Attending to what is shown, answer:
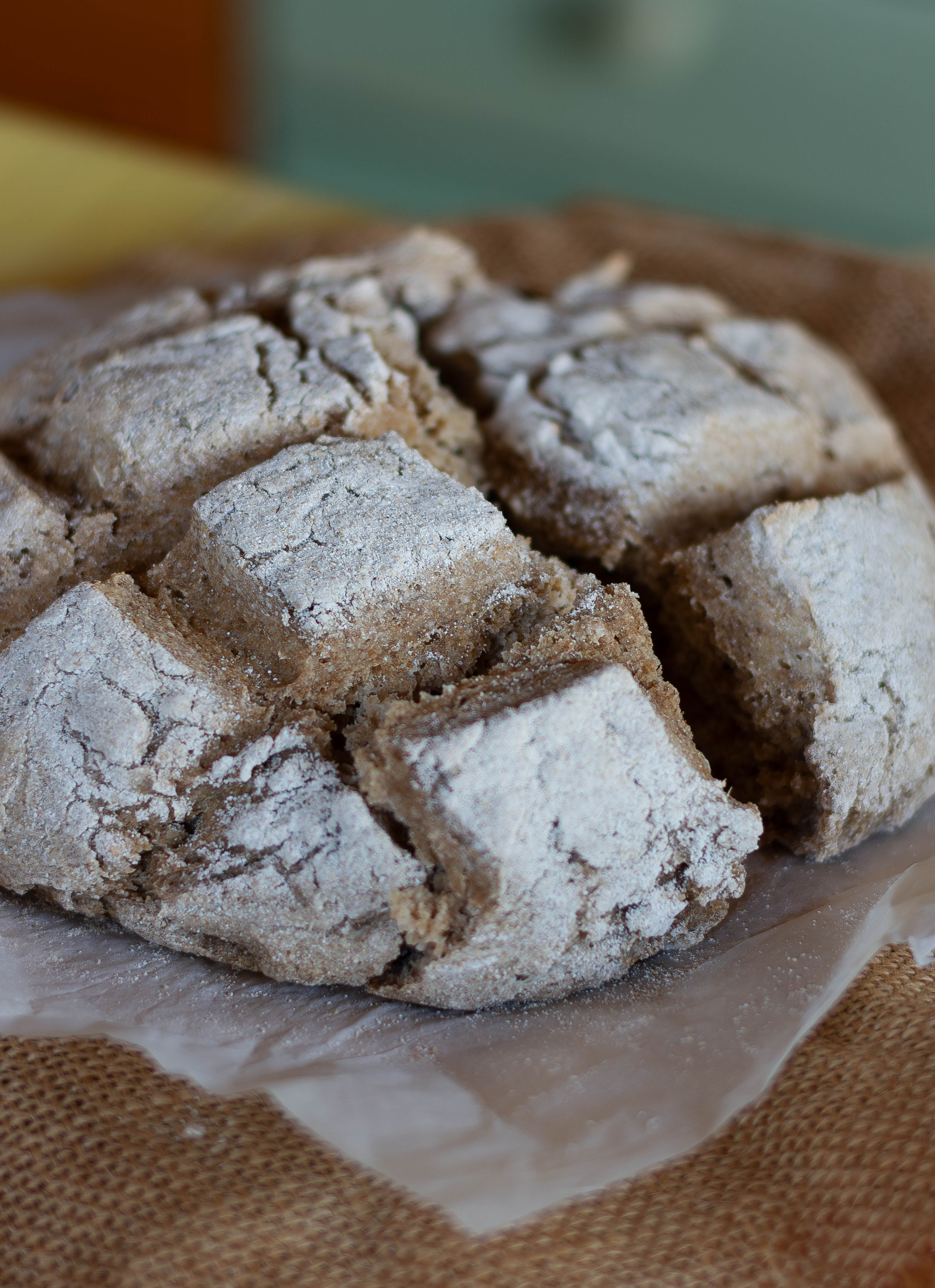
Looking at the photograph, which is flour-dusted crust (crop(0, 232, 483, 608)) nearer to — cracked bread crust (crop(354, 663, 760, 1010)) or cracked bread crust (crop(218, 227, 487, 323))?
cracked bread crust (crop(218, 227, 487, 323))

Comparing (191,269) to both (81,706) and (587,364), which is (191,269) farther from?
(81,706)

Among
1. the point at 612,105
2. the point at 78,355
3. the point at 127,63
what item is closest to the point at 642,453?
the point at 78,355

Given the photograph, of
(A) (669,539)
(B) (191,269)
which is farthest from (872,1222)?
(B) (191,269)

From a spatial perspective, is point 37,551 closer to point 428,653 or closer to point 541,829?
point 428,653

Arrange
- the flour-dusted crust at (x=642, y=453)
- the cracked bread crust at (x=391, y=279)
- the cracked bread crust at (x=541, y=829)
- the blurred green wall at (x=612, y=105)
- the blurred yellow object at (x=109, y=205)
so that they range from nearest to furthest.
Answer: the cracked bread crust at (x=541, y=829), the flour-dusted crust at (x=642, y=453), the cracked bread crust at (x=391, y=279), the blurred yellow object at (x=109, y=205), the blurred green wall at (x=612, y=105)

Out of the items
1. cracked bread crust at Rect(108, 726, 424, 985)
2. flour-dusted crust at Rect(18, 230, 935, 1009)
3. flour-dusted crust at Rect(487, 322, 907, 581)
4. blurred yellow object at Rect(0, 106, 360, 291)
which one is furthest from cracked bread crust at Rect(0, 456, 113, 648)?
blurred yellow object at Rect(0, 106, 360, 291)

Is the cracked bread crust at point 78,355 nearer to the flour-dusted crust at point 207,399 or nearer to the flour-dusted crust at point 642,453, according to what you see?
the flour-dusted crust at point 207,399

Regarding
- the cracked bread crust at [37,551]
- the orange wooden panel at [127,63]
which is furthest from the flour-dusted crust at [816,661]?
the orange wooden panel at [127,63]
